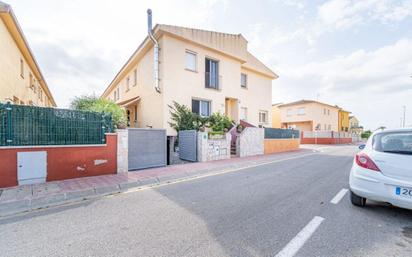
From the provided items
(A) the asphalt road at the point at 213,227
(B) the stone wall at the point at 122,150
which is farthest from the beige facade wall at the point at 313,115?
(B) the stone wall at the point at 122,150

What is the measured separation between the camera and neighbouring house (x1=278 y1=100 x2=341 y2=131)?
33.6m

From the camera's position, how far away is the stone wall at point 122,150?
719cm

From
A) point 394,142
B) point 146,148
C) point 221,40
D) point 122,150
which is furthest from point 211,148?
point 221,40

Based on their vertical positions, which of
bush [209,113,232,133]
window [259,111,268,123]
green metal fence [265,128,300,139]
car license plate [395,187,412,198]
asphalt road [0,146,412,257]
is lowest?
asphalt road [0,146,412,257]

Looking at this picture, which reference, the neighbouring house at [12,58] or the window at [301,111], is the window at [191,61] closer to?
the neighbouring house at [12,58]

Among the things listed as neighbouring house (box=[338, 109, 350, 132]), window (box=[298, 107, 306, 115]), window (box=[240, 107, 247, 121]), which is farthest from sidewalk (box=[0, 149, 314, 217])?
neighbouring house (box=[338, 109, 350, 132])

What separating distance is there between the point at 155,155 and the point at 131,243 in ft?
19.4

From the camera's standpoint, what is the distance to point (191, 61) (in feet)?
44.5

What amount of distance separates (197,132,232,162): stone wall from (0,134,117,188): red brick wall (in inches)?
170

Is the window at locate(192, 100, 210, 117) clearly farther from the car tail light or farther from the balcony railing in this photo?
the car tail light

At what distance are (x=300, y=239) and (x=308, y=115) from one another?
115 feet

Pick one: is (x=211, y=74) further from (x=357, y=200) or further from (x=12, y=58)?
(x=357, y=200)

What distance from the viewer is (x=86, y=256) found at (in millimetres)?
2531

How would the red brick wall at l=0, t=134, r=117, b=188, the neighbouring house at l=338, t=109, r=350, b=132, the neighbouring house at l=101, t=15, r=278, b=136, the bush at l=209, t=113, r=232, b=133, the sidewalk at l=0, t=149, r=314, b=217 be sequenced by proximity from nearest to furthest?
1. the sidewalk at l=0, t=149, r=314, b=217
2. the red brick wall at l=0, t=134, r=117, b=188
3. the neighbouring house at l=101, t=15, r=278, b=136
4. the bush at l=209, t=113, r=232, b=133
5. the neighbouring house at l=338, t=109, r=350, b=132
